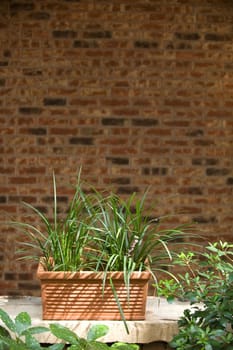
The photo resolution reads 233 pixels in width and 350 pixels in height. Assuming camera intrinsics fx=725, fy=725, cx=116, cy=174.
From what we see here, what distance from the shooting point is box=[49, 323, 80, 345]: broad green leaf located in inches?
91.8

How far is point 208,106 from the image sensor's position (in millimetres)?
5062

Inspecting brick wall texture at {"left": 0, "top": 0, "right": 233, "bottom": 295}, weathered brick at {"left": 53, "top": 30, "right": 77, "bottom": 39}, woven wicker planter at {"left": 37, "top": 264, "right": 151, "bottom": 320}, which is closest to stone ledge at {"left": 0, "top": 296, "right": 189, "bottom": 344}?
woven wicker planter at {"left": 37, "top": 264, "right": 151, "bottom": 320}

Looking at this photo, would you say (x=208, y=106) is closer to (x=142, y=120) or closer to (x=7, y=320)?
(x=142, y=120)

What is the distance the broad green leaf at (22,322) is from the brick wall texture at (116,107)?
2.53 metres

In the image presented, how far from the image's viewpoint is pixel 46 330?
2396 millimetres

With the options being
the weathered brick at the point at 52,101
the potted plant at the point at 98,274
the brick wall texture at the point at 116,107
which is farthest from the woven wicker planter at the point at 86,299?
the weathered brick at the point at 52,101

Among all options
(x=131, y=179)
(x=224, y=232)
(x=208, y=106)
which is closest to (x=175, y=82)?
(x=208, y=106)

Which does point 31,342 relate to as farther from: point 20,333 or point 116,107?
point 116,107

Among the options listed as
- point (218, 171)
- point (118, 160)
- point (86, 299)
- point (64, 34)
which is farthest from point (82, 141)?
point (86, 299)

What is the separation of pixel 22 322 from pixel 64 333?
0.51ft

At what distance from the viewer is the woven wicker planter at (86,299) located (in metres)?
2.50

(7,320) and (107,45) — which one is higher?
(107,45)

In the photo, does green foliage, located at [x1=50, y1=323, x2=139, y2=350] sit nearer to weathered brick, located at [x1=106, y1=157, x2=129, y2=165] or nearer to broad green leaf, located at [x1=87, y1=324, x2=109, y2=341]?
broad green leaf, located at [x1=87, y1=324, x2=109, y2=341]

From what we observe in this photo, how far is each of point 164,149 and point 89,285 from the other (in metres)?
2.62
